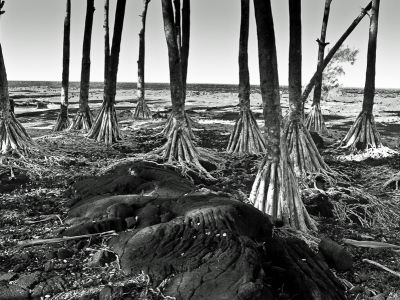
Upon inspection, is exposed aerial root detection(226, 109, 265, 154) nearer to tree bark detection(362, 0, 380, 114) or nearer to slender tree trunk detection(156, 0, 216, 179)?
slender tree trunk detection(156, 0, 216, 179)

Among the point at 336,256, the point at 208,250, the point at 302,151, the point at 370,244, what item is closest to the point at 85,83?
the point at 302,151

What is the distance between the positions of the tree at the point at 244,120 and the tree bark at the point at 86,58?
5.07m

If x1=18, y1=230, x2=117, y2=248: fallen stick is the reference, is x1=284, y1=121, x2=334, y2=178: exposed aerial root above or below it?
above

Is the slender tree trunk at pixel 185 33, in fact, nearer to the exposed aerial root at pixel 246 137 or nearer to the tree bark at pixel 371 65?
the exposed aerial root at pixel 246 137

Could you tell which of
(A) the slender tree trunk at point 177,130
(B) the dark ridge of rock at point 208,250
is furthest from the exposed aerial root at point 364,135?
(B) the dark ridge of rock at point 208,250

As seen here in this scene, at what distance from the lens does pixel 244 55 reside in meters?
10.9

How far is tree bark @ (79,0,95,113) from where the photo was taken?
519 inches

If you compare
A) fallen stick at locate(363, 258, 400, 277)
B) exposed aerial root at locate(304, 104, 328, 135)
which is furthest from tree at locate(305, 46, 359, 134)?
fallen stick at locate(363, 258, 400, 277)

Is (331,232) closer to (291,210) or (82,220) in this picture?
(291,210)

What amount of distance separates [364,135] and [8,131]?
27.2 feet

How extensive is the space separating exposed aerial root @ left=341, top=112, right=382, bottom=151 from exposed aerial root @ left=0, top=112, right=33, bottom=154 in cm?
767

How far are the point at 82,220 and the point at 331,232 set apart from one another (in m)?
3.01

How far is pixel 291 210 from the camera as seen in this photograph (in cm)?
512

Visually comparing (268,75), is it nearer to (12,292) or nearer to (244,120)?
(12,292)
